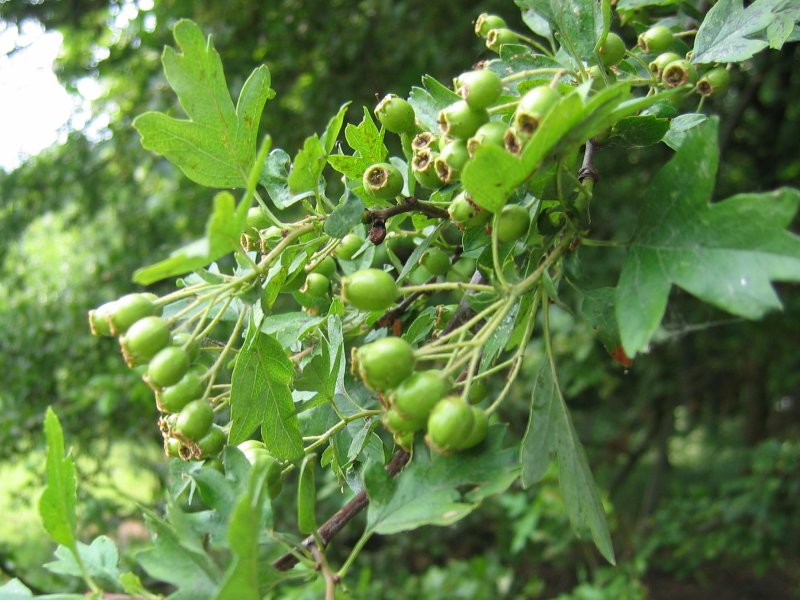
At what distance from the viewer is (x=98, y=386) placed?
3.10 m

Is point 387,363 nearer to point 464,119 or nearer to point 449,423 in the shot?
point 449,423

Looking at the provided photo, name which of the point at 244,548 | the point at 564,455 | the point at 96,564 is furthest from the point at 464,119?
the point at 96,564

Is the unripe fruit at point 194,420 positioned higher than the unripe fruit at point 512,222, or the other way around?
the unripe fruit at point 512,222

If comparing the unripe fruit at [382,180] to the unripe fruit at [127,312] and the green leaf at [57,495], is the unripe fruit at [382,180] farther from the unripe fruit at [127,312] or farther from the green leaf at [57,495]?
the green leaf at [57,495]

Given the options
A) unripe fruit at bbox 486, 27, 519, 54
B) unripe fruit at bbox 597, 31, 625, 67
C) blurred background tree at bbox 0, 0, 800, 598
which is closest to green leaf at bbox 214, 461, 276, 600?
unripe fruit at bbox 597, 31, 625, 67

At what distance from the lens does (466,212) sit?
36.1 inches

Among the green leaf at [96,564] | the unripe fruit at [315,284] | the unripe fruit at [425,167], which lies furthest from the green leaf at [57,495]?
the unripe fruit at [425,167]

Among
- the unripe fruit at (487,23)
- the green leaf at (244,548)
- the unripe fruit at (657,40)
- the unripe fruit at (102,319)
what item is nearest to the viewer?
the green leaf at (244,548)

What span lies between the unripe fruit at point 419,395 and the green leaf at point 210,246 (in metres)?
0.24

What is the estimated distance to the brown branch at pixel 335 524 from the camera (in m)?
0.88

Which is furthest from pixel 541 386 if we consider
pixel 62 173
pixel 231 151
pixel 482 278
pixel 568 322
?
pixel 62 173

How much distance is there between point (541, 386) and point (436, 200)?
0.31 meters

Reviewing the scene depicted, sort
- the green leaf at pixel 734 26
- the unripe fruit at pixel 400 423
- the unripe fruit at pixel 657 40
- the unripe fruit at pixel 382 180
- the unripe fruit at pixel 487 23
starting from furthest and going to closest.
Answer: the unripe fruit at pixel 487 23 → the unripe fruit at pixel 657 40 → the green leaf at pixel 734 26 → the unripe fruit at pixel 382 180 → the unripe fruit at pixel 400 423

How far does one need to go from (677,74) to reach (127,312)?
845mm
